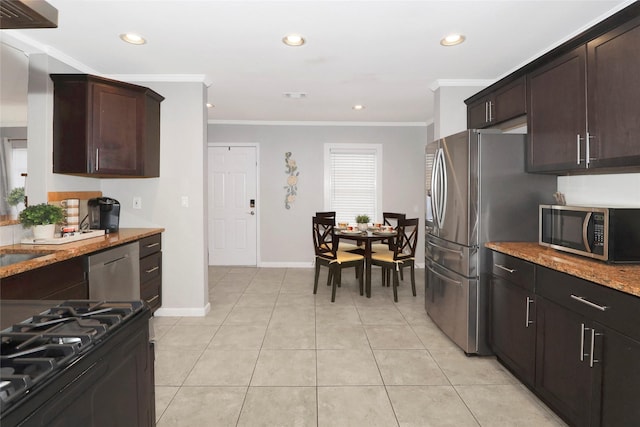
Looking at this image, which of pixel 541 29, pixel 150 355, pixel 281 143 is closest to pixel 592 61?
pixel 541 29

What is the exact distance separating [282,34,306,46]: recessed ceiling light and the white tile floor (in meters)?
2.49

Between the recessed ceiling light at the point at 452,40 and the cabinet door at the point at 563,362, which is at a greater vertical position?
the recessed ceiling light at the point at 452,40

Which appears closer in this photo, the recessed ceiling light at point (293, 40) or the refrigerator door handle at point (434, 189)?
the recessed ceiling light at point (293, 40)

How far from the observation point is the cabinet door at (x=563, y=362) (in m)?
1.79

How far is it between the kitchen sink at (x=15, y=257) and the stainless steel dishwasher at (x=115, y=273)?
32cm

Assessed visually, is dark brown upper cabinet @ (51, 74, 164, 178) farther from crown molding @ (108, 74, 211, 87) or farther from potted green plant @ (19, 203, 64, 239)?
potted green plant @ (19, 203, 64, 239)

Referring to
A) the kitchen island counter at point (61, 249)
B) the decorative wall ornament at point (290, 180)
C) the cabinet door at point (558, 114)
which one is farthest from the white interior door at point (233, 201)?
the cabinet door at point (558, 114)

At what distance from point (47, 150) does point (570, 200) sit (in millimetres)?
4307

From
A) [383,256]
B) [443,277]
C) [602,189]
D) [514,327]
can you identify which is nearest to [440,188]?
[443,277]

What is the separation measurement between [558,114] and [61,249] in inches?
138

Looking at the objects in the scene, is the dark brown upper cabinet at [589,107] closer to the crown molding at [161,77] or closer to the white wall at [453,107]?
the white wall at [453,107]

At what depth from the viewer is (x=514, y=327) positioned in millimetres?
2414

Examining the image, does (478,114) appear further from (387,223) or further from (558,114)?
(387,223)

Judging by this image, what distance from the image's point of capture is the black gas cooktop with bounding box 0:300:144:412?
71cm
